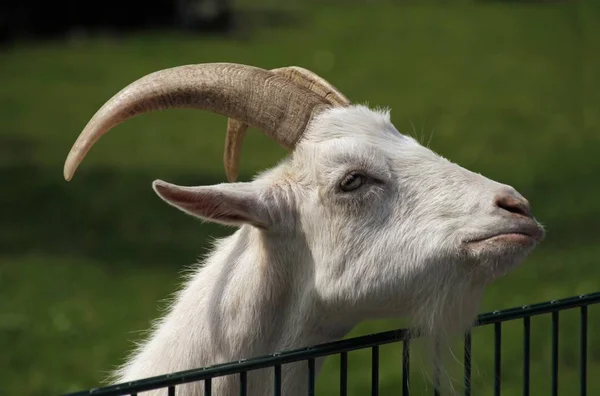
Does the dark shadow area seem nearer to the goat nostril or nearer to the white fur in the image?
the white fur

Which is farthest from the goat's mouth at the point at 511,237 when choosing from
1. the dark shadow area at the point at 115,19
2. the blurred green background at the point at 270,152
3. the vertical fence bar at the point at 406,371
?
the dark shadow area at the point at 115,19

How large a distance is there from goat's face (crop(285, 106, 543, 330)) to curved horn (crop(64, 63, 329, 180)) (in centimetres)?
11

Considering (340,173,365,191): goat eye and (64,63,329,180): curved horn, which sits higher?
(64,63,329,180): curved horn

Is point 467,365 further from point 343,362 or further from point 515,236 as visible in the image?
point 343,362

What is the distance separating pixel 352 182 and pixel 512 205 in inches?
24.6

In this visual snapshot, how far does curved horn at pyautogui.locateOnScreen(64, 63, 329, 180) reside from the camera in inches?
181

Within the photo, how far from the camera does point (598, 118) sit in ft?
68.4

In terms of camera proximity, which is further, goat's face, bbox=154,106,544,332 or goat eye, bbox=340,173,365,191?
goat eye, bbox=340,173,365,191

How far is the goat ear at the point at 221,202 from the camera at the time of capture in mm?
4387

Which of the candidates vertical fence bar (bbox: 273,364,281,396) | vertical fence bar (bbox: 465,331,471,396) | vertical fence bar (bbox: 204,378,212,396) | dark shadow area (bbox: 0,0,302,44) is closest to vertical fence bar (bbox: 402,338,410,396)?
vertical fence bar (bbox: 465,331,471,396)

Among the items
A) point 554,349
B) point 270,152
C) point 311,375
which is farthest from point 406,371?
point 270,152

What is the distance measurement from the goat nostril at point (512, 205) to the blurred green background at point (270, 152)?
0.80 m

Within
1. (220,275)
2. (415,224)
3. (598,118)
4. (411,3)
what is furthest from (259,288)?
(411,3)

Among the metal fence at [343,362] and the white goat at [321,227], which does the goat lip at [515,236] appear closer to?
the white goat at [321,227]
